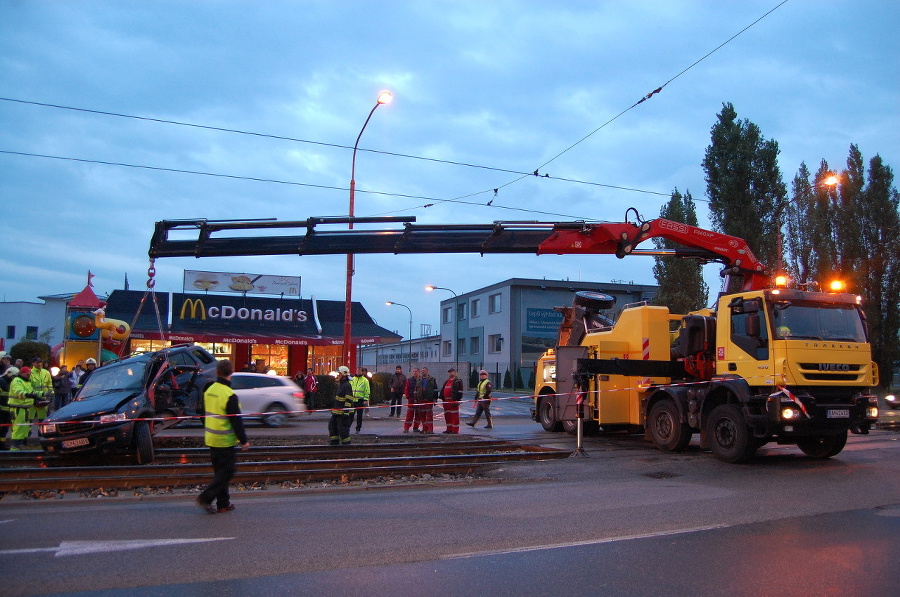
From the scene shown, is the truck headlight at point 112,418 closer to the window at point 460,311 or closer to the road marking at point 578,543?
the road marking at point 578,543

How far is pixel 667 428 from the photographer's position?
1380cm

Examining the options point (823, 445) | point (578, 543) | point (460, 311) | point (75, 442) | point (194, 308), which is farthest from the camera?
point (460, 311)

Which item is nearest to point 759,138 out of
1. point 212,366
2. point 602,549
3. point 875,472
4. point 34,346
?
point 875,472

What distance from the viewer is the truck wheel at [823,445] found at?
484 inches

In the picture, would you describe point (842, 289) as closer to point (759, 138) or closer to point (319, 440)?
point (319, 440)

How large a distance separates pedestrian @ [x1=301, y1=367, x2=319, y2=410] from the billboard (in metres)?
12.8

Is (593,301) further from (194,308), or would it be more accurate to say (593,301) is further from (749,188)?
(194,308)

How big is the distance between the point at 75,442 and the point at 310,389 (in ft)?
50.0

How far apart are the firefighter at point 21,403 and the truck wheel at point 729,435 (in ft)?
41.4

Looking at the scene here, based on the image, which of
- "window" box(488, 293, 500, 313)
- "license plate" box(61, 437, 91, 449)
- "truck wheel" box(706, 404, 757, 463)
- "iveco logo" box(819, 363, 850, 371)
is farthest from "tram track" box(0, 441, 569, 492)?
"window" box(488, 293, 500, 313)

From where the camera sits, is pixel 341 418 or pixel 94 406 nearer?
pixel 94 406

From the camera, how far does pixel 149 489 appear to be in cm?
937

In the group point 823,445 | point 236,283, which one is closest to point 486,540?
point 823,445

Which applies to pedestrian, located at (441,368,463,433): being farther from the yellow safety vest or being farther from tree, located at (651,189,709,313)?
tree, located at (651,189,709,313)
